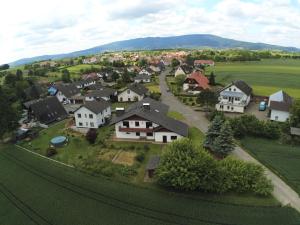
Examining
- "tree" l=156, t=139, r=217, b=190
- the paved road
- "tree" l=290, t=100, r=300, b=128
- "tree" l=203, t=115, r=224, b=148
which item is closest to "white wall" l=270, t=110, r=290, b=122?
"tree" l=290, t=100, r=300, b=128

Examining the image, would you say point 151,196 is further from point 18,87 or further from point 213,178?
point 18,87

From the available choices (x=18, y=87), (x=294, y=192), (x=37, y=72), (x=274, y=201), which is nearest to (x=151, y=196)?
(x=274, y=201)

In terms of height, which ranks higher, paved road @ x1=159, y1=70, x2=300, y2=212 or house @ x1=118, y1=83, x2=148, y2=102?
house @ x1=118, y1=83, x2=148, y2=102

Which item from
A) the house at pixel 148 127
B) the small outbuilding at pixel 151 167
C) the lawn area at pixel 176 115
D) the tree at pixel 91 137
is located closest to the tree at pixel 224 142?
the house at pixel 148 127

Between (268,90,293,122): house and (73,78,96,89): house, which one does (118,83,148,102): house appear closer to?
(73,78,96,89): house

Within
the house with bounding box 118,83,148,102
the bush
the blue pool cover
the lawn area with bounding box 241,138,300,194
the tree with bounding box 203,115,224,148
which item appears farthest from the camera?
the house with bounding box 118,83,148,102

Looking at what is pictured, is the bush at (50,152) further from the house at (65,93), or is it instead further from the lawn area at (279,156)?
the house at (65,93)

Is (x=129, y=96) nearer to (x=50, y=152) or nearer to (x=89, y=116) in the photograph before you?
(x=89, y=116)
